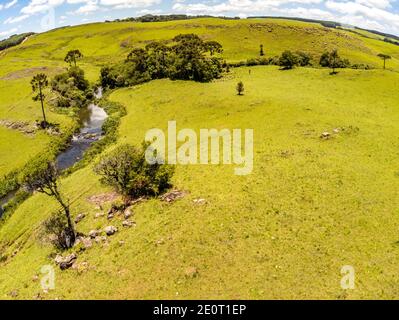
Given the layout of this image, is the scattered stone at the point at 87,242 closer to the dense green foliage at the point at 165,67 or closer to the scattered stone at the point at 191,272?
the scattered stone at the point at 191,272

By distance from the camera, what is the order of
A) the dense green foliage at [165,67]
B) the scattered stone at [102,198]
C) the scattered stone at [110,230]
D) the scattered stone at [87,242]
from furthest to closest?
1. the dense green foliage at [165,67]
2. the scattered stone at [102,198]
3. the scattered stone at [110,230]
4. the scattered stone at [87,242]

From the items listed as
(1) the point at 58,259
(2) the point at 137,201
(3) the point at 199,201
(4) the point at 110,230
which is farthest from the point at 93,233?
(3) the point at 199,201

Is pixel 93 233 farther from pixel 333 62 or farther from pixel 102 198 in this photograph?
pixel 333 62

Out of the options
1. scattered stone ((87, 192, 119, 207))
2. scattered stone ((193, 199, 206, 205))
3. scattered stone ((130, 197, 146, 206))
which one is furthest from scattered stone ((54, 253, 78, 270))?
scattered stone ((193, 199, 206, 205))

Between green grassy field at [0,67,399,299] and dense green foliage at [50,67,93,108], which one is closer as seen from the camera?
green grassy field at [0,67,399,299]

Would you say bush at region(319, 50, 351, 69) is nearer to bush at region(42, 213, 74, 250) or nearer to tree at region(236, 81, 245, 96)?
tree at region(236, 81, 245, 96)

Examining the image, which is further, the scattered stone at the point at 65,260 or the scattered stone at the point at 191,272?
the scattered stone at the point at 65,260

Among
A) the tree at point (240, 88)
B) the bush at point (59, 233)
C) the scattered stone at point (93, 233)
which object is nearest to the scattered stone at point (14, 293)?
the bush at point (59, 233)
